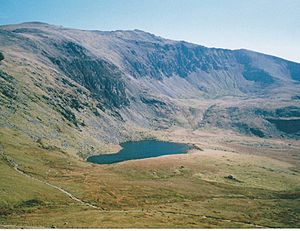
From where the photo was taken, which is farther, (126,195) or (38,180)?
(126,195)

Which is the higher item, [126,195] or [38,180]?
[38,180]

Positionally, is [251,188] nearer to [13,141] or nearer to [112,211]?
[112,211]

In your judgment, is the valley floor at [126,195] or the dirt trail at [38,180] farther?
the dirt trail at [38,180]

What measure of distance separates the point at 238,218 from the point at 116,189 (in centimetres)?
5080

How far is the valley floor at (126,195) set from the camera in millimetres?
105688

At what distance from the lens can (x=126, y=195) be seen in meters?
141

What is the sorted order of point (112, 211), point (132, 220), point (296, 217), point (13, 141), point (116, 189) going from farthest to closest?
point (13, 141)
point (116, 189)
point (296, 217)
point (112, 211)
point (132, 220)

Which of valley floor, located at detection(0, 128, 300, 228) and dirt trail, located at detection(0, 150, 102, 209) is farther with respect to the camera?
dirt trail, located at detection(0, 150, 102, 209)

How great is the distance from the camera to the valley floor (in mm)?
105688

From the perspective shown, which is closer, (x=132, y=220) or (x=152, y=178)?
(x=132, y=220)

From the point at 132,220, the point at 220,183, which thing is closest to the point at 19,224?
the point at 132,220

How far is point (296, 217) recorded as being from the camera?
131 m

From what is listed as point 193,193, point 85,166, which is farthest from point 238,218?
point 85,166

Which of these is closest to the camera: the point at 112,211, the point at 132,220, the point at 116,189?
the point at 132,220
